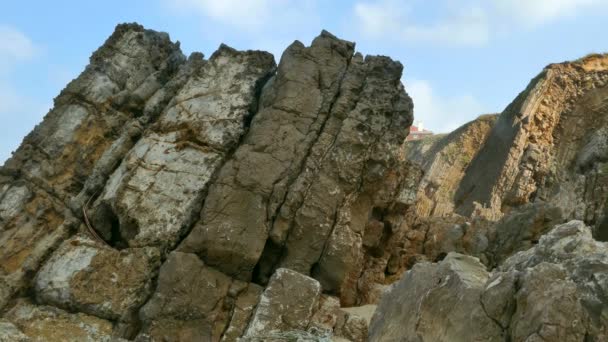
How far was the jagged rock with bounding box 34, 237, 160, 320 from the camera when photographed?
13.0 metres

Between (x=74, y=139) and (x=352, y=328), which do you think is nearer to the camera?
(x=352, y=328)

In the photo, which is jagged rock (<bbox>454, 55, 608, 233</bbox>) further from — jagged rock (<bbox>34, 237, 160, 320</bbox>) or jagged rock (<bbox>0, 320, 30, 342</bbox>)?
jagged rock (<bbox>0, 320, 30, 342</bbox>)

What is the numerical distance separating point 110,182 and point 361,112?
22.7 feet

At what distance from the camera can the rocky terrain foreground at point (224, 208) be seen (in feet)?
41.0

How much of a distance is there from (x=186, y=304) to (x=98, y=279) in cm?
223

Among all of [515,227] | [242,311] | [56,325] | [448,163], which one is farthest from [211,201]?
[448,163]

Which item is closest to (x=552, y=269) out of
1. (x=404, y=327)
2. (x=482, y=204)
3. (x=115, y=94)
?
(x=404, y=327)

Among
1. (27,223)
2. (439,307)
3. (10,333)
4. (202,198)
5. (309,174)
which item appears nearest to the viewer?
(439,307)

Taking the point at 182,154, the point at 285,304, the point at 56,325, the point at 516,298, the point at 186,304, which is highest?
the point at 182,154

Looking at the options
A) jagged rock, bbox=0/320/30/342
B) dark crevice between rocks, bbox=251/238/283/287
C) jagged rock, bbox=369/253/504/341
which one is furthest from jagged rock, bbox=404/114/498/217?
jagged rock, bbox=369/253/504/341

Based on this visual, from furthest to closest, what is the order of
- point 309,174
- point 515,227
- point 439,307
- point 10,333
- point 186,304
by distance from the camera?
1. point 515,227
2. point 309,174
3. point 186,304
4. point 10,333
5. point 439,307

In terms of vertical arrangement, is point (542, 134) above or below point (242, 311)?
above

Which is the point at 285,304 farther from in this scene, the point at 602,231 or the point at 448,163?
the point at 448,163

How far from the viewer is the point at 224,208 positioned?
1395 cm
